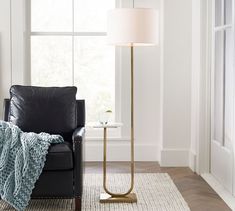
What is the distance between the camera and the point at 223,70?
528 cm

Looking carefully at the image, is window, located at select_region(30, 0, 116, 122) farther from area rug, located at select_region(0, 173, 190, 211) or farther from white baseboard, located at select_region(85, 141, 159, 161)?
area rug, located at select_region(0, 173, 190, 211)

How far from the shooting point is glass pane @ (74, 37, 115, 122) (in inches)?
267

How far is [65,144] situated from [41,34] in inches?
101

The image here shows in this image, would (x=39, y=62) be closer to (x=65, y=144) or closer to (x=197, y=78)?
(x=197, y=78)

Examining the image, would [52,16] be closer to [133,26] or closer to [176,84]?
[176,84]

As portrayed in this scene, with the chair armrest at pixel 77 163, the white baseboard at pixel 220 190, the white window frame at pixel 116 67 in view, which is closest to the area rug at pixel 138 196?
the chair armrest at pixel 77 163

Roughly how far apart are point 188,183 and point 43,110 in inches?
62.3

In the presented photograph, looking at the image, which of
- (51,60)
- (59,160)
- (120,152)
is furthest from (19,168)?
(51,60)

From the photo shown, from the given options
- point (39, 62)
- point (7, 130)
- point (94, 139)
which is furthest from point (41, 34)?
point (7, 130)

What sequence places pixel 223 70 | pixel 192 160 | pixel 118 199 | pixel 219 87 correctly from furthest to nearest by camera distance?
pixel 192 160 < pixel 219 87 < pixel 223 70 < pixel 118 199

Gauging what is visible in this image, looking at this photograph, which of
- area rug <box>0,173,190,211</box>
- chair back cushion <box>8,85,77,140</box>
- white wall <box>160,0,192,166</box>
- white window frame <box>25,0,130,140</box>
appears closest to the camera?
area rug <box>0,173,190,211</box>

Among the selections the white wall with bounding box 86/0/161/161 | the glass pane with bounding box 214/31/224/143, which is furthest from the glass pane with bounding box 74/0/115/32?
the glass pane with bounding box 214/31/224/143

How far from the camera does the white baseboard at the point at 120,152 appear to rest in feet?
22.0

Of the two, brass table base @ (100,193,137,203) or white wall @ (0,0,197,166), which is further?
white wall @ (0,0,197,166)
